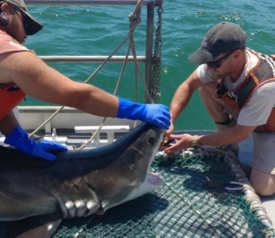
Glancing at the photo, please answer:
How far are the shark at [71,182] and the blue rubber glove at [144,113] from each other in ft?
0.25

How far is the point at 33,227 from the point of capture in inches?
105

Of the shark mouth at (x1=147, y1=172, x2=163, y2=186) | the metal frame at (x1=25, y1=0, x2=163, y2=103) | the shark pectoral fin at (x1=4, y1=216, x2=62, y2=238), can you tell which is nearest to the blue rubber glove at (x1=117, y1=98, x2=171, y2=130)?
the shark mouth at (x1=147, y1=172, x2=163, y2=186)

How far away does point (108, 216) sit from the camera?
294 cm

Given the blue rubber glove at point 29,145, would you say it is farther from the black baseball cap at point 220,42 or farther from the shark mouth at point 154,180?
the black baseball cap at point 220,42

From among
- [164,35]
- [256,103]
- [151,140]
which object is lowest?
[164,35]

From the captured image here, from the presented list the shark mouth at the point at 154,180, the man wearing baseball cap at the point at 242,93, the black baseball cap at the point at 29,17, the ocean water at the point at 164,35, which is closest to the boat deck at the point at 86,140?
the man wearing baseball cap at the point at 242,93

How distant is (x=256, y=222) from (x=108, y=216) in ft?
3.61

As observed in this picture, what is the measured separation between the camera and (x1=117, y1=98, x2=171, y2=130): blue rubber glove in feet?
9.32

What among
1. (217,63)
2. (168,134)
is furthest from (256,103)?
(168,134)

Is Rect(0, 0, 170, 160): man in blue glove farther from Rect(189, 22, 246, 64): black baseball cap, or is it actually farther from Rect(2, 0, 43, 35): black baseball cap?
Rect(189, 22, 246, 64): black baseball cap

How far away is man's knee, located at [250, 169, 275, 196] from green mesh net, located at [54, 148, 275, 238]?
226 mm

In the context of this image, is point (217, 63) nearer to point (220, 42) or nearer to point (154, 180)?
point (220, 42)

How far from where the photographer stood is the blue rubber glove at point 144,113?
2840 millimetres

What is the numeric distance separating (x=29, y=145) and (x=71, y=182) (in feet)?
1.89
